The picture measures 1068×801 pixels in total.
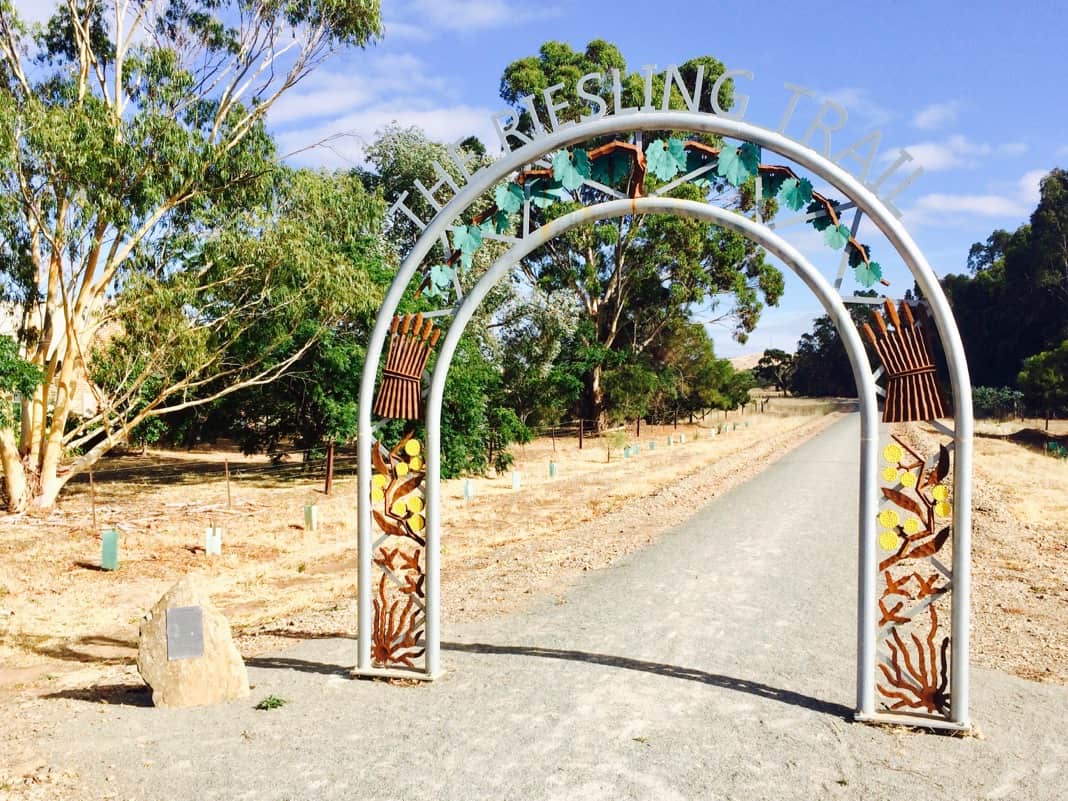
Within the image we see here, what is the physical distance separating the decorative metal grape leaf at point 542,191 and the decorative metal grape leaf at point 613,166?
0.37 metres

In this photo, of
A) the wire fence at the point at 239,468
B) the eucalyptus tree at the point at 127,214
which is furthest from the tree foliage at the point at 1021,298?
the eucalyptus tree at the point at 127,214

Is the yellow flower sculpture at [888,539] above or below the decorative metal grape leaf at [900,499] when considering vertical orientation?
below

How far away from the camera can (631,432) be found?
156 ft

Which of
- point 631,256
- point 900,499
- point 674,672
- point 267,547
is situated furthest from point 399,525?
point 631,256

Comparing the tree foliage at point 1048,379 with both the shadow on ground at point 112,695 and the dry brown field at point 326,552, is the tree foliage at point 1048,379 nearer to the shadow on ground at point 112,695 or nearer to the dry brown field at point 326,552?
the dry brown field at point 326,552

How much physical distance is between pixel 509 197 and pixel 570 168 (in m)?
0.58

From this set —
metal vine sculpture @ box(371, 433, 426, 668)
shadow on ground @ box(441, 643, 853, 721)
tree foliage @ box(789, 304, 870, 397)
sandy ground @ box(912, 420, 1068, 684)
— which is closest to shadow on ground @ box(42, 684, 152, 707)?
metal vine sculpture @ box(371, 433, 426, 668)

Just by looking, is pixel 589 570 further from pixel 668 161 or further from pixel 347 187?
pixel 347 187

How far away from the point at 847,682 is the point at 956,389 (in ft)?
8.94

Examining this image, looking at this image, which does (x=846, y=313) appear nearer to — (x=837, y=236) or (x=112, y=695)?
(x=837, y=236)

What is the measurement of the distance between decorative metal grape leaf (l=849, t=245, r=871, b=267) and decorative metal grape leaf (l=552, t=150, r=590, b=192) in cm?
207

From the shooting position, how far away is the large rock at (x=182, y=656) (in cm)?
651

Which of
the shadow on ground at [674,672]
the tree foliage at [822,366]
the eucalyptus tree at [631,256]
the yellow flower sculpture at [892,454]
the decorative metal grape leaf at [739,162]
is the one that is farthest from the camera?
the tree foliage at [822,366]

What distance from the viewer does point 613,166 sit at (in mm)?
6352
